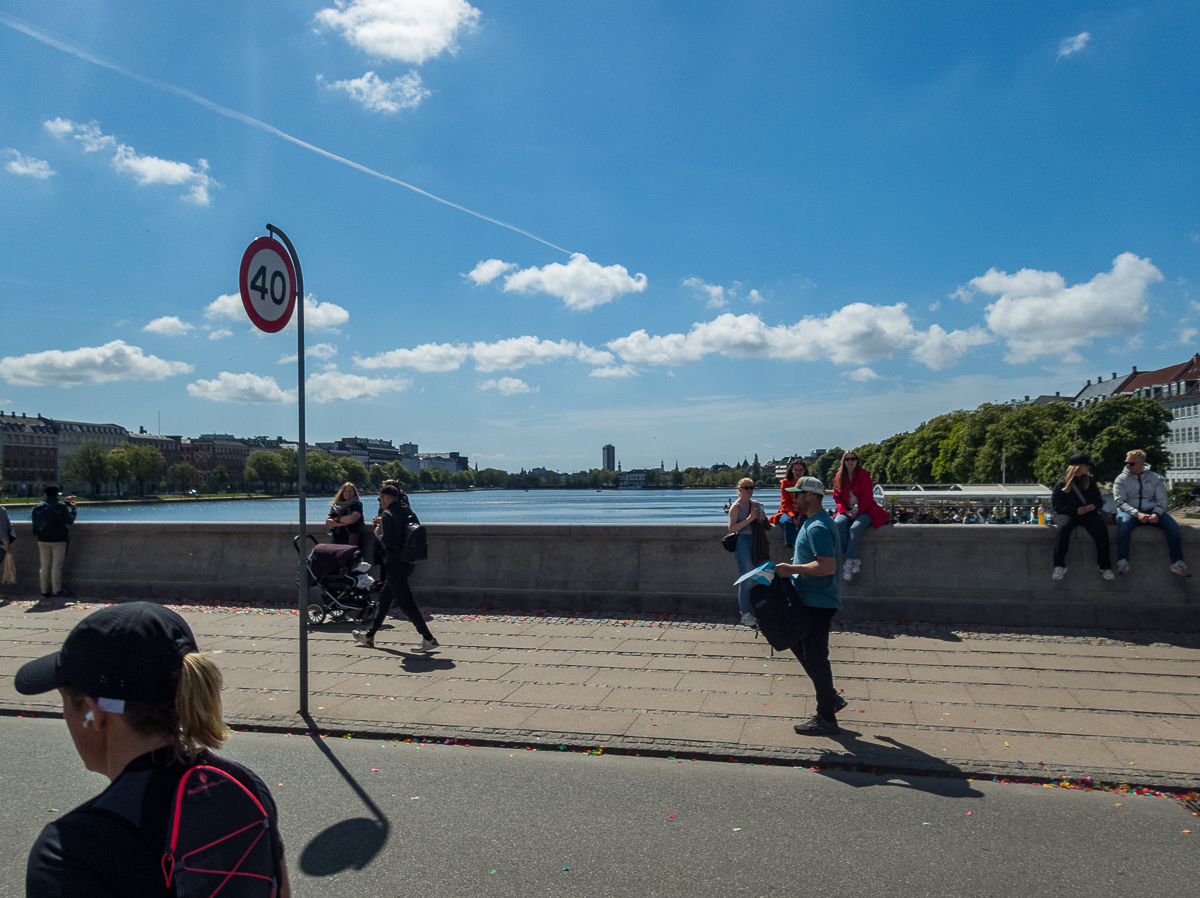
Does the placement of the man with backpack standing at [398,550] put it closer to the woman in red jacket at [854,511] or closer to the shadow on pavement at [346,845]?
the shadow on pavement at [346,845]

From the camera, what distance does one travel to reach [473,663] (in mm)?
8273

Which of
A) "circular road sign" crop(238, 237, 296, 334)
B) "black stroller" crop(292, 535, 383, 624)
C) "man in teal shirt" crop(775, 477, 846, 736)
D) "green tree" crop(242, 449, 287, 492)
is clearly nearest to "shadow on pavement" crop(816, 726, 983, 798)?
"man in teal shirt" crop(775, 477, 846, 736)

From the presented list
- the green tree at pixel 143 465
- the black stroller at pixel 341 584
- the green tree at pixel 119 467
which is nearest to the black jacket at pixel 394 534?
the black stroller at pixel 341 584

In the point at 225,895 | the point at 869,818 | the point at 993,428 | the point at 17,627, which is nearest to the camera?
the point at 225,895

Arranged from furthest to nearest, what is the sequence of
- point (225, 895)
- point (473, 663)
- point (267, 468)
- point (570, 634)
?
point (267, 468)
point (570, 634)
point (473, 663)
point (225, 895)

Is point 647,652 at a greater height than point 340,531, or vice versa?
point 340,531

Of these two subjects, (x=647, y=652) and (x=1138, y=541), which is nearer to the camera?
(x=647, y=652)

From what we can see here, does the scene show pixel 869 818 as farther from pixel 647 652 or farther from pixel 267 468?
pixel 267 468

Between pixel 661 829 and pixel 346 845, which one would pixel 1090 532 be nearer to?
pixel 661 829

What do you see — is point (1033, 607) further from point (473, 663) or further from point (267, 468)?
point (267, 468)

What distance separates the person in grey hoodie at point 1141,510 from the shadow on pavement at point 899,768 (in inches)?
211

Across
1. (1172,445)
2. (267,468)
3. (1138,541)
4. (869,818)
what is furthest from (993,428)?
(267,468)

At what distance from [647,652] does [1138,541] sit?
5.65 m

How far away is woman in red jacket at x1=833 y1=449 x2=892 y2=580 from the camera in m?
9.93
